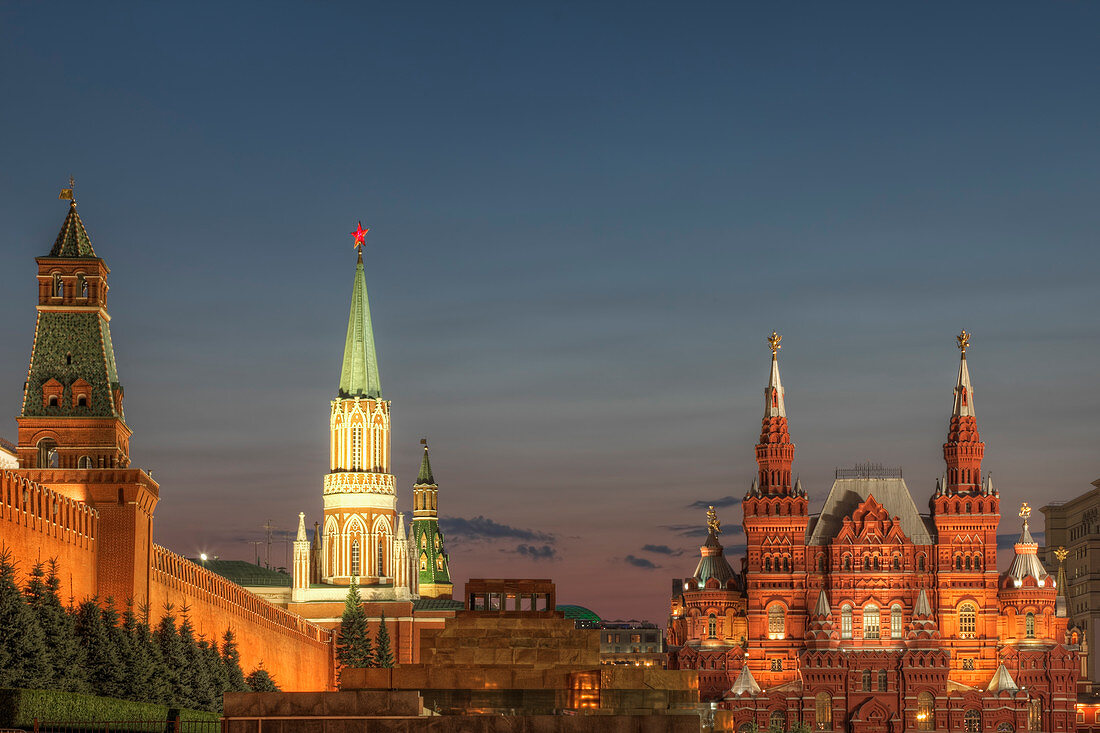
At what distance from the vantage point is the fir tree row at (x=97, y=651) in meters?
43.4

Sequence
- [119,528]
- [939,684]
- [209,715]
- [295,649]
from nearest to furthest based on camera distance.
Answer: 1. [209,715]
2. [119,528]
3. [295,649]
4. [939,684]

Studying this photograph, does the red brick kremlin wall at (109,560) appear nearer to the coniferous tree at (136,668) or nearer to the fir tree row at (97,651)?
the fir tree row at (97,651)

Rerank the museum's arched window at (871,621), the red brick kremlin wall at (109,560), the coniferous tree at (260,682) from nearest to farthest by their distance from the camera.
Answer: the red brick kremlin wall at (109,560)
the coniferous tree at (260,682)
the museum's arched window at (871,621)

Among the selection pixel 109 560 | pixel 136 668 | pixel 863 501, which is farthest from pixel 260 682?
pixel 863 501

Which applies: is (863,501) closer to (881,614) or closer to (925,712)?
(881,614)

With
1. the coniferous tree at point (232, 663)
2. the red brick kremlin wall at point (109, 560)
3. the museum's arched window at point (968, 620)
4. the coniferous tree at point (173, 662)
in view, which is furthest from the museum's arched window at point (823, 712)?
the coniferous tree at point (173, 662)

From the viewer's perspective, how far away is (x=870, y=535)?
139875 mm

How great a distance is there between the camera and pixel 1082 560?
185375 mm

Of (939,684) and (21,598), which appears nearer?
(21,598)

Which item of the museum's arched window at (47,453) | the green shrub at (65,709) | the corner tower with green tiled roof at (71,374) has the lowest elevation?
the green shrub at (65,709)

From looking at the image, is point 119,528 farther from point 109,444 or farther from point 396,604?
point 396,604

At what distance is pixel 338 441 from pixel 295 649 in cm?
4890

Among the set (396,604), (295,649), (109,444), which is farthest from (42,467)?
(396,604)

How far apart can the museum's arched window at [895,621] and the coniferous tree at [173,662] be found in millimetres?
88778
